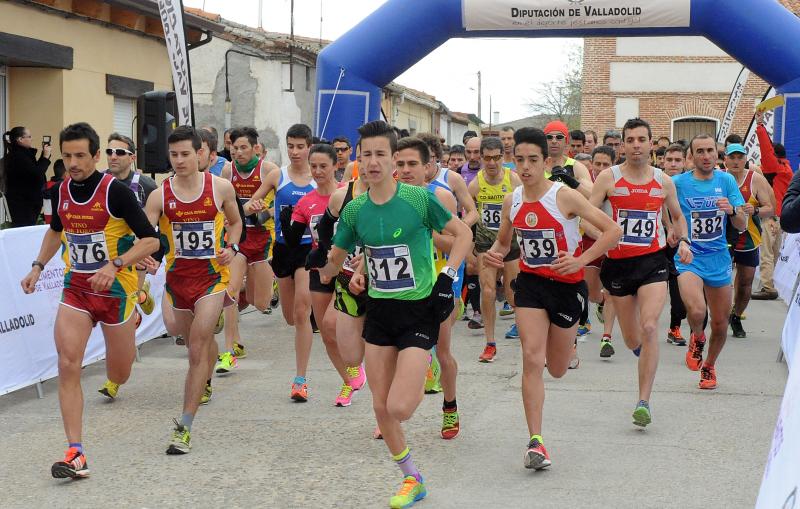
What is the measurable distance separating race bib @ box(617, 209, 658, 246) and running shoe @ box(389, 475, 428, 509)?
2.92m

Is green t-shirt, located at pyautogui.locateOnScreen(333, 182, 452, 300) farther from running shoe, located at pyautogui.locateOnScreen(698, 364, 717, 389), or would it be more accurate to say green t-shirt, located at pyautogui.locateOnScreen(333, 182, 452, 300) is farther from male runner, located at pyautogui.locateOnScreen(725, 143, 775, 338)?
male runner, located at pyautogui.locateOnScreen(725, 143, 775, 338)

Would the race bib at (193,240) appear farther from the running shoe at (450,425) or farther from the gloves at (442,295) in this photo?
the gloves at (442,295)

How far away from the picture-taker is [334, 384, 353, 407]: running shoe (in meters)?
8.02

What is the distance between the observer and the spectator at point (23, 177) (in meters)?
13.9

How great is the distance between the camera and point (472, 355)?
412 inches

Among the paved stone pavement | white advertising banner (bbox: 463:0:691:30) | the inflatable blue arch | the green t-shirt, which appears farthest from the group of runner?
white advertising banner (bbox: 463:0:691:30)

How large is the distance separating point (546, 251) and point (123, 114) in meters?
14.5

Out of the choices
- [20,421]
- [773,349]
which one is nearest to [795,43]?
[773,349]

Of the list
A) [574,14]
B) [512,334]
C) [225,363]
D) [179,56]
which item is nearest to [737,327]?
[512,334]

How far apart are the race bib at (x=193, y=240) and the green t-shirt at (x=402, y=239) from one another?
1740mm

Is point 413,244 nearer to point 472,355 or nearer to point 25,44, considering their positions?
point 472,355

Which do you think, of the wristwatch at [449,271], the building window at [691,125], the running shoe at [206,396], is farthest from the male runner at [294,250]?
the building window at [691,125]

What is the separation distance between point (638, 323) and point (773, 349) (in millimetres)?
3799

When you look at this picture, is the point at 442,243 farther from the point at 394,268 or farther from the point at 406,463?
the point at 406,463
